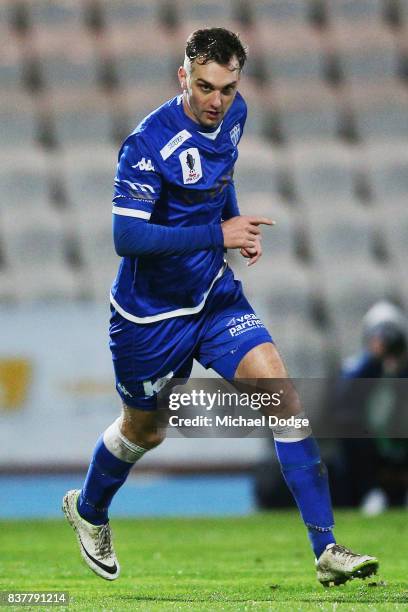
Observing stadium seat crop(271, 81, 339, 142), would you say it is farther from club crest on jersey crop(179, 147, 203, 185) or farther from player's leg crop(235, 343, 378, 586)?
player's leg crop(235, 343, 378, 586)

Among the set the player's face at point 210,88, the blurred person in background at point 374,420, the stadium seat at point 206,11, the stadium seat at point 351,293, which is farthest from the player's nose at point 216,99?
the stadium seat at point 206,11

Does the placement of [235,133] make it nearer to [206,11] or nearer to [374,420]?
[374,420]

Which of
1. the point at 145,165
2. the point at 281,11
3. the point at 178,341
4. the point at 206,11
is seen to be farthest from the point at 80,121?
the point at 145,165

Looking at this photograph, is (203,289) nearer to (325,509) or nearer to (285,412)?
(285,412)

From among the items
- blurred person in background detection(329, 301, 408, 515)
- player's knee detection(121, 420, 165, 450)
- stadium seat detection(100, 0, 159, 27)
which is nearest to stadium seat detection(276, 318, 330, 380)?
blurred person in background detection(329, 301, 408, 515)

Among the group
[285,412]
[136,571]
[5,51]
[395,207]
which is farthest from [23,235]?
[285,412]

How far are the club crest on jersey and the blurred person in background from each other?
5.60 meters

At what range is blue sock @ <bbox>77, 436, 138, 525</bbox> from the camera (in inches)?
210

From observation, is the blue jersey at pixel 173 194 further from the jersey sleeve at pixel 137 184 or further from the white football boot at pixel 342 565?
the white football boot at pixel 342 565

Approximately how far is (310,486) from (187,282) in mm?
927

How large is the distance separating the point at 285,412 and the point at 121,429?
0.78m

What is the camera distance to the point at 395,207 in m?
14.8

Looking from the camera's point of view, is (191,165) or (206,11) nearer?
(191,165)

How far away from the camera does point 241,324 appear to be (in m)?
5.03
